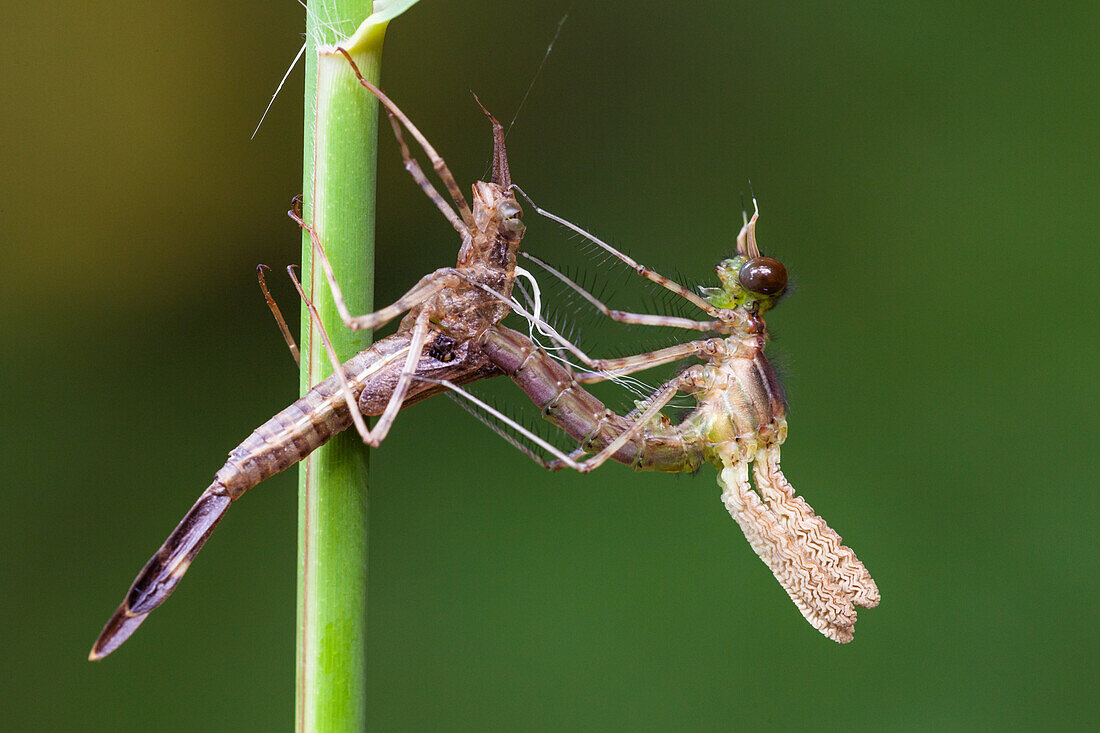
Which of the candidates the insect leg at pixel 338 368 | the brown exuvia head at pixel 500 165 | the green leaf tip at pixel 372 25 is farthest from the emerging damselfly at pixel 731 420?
the green leaf tip at pixel 372 25

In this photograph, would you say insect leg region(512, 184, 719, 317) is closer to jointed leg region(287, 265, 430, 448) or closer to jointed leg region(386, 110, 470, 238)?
jointed leg region(386, 110, 470, 238)

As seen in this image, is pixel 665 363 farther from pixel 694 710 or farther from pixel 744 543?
pixel 694 710

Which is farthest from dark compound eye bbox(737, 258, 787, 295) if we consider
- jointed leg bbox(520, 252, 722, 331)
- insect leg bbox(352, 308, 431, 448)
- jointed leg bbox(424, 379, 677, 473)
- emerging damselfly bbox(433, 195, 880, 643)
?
insect leg bbox(352, 308, 431, 448)

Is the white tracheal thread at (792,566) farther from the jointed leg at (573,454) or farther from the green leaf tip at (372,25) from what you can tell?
the green leaf tip at (372,25)

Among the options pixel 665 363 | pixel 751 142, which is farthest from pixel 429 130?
pixel 665 363

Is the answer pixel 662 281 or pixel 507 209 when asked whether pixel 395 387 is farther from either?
pixel 662 281
